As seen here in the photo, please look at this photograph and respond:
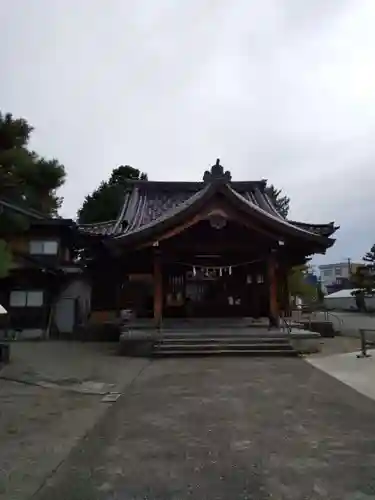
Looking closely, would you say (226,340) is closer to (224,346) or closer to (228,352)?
(224,346)

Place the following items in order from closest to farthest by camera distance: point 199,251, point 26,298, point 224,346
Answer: point 224,346 → point 199,251 → point 26,298

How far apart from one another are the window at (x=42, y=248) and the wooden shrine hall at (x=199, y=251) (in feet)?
17.0

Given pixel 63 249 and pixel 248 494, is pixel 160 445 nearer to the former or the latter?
pixel 248 494

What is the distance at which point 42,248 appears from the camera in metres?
24.8

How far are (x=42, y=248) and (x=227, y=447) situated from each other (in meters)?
21.5


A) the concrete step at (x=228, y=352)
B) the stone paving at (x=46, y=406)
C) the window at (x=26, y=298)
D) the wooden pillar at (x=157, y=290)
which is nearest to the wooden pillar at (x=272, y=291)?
the concrete step at (x=228, y=352)

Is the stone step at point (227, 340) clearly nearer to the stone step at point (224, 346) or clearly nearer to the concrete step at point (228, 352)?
the stone step at point (224, 346)

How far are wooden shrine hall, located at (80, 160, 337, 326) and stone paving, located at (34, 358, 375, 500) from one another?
24.3ft

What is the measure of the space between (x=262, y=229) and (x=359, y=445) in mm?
10968

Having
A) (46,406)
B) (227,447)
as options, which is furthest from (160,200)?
(227,447)

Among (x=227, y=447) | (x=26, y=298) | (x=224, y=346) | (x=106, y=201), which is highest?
(x=106, y=201)

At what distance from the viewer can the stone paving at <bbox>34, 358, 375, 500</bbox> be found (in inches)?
152

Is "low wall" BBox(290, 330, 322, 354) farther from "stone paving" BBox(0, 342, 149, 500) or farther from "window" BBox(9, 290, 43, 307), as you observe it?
"window" BBox(9, 290, 43, 307)

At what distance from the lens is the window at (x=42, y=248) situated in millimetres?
24812
